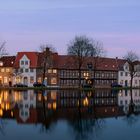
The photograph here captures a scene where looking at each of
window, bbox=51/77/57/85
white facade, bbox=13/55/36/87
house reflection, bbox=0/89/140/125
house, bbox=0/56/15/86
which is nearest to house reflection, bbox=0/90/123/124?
house reflection, bbox=0/89/140/125

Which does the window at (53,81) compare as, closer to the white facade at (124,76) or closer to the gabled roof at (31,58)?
the gabled roof at (31,58)

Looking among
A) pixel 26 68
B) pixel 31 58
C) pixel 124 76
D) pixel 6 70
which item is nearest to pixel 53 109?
pixel 26 68

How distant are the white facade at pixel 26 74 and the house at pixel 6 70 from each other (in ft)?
8.45

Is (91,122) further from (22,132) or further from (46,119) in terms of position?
(22,132)

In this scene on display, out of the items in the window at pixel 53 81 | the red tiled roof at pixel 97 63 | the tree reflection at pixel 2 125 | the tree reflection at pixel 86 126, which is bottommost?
the tree reflection at pixel 86 126

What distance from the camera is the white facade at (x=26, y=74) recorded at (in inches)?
4264

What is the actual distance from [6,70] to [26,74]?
7.56 meters

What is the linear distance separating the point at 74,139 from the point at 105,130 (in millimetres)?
3507

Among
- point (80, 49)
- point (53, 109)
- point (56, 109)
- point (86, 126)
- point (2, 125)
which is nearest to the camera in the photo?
point (86, 126)

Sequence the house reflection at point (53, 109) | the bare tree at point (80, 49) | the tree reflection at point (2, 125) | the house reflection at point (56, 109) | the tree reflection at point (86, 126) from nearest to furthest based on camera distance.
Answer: the tree reflection at point (86, 126), the tree reflection at point (2, 125), the house reflection at point (56, 109), the house reflection at point (53, 109), the bare tree at point (80, 49)

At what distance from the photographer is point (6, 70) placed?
11294 cm

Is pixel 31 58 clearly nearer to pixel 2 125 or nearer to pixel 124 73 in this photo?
pixel 124 73

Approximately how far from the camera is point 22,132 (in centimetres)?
1905

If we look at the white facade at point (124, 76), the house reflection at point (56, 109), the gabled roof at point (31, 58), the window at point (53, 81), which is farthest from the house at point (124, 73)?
the house reflection at point (56, 109)
